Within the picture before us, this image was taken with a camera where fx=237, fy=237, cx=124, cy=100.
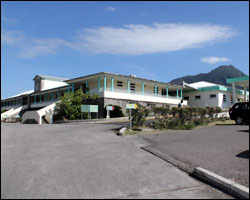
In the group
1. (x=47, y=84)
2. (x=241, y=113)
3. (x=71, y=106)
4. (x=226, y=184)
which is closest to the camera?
(x=226, y=184)

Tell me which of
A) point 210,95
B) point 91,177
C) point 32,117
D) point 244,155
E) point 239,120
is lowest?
point 91,177

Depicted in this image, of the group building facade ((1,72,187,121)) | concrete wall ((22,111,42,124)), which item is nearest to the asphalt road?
building facade ((1,72,187,121))

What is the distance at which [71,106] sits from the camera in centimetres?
2373

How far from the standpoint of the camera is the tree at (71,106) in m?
23.5

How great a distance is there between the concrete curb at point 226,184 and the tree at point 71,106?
19762 mm

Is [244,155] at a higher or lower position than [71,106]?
lower

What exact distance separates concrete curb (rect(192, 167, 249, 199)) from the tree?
19.8 meters

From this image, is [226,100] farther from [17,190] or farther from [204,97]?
[17,190]

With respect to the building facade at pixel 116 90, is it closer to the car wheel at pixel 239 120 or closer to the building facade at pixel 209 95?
the building facade at pixel 209 95

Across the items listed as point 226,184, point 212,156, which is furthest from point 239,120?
point 226,184

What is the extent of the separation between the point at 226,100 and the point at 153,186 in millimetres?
35482

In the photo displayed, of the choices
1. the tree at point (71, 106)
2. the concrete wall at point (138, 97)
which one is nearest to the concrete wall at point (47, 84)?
the tree at point (71, 106)

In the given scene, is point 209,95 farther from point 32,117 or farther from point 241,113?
point 32,117

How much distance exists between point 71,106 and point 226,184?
21178 mm
